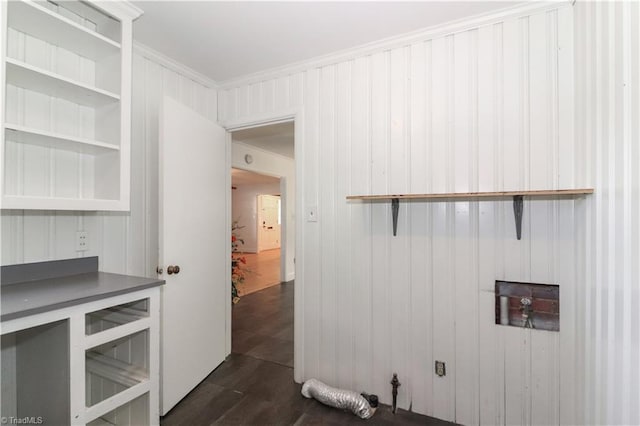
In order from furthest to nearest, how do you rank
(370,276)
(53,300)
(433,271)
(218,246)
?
(218,246) < (370,276) < (433,271) < (53,300)

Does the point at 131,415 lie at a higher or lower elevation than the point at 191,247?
lower

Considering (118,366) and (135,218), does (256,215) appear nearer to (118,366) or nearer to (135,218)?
(135,218)

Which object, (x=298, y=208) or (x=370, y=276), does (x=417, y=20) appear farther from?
(x=370, y=276)

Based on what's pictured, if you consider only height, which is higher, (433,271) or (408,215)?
(408,215)

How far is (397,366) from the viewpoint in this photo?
203cm

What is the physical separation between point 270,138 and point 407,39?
277 cm

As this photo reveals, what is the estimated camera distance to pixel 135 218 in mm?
2123

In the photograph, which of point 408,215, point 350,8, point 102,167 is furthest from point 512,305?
point 102,167

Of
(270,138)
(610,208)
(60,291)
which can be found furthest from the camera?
(270,138)

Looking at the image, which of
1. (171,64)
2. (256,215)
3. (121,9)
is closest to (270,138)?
(171,64)

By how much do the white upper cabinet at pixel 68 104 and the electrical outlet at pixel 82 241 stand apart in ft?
0.75

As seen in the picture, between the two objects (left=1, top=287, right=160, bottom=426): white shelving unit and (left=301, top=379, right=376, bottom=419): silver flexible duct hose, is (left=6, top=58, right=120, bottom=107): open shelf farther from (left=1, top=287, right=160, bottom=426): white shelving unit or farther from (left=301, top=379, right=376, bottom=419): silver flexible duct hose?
(left=301, top=379, right=376, bottom=419): silver flexible duct hose

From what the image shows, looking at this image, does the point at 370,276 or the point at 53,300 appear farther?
the point at 370,276

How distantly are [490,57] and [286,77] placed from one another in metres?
Result: 1.42
